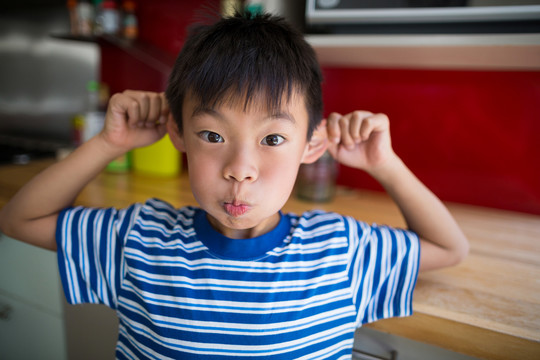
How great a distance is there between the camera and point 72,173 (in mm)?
730

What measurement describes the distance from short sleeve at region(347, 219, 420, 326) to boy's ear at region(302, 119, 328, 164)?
0.55ft

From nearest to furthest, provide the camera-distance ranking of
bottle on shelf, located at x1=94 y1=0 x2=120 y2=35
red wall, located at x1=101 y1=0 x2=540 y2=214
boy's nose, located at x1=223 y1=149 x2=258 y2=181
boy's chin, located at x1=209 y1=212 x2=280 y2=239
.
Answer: boy's nose, located at x1=223 y1=149 x2=258 y2=181, boy's chin, located at x1=209 y1=212 x2=280 y2=239, red wall, located at x1=101 y1=0 x2=540 y2=214, bottle on shelf, located at x1=94 y1=0 x2=120 y2=35

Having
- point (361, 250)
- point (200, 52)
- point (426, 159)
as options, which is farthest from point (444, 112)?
point (200, 52)

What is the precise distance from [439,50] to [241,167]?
2.07 ft

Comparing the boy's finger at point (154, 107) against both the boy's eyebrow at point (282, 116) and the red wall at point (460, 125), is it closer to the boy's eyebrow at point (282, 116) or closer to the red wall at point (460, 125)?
the boy's eyebrow at point (282, 116)

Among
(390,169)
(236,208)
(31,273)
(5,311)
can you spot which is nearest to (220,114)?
(236,208)

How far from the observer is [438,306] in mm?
613

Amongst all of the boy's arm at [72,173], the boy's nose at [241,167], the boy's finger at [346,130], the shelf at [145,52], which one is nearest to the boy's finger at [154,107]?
the boy's arm at [72,173]

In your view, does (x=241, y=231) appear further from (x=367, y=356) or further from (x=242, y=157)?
(x=367, y=356)

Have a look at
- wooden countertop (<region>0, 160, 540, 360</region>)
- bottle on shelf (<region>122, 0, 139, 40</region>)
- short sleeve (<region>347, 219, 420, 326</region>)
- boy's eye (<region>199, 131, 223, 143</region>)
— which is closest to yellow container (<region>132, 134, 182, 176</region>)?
wooden countertop (<region>0, 160, 540, 360</region>)

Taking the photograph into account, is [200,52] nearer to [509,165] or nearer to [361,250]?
[361,250]

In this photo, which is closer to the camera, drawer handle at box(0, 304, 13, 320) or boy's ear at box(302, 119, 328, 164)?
boy's ear at box(302, 119, 328, 164)

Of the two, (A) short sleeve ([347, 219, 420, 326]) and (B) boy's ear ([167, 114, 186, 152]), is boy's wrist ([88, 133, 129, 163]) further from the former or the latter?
(A) short sleeve ([347, 219, 420, 326])

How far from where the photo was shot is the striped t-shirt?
1.95ft
